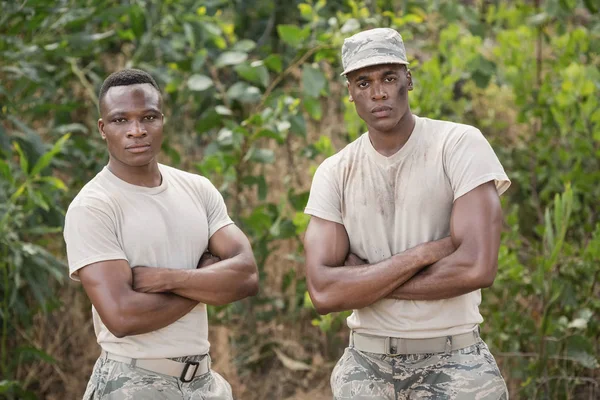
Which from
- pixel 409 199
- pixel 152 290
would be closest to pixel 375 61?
pixel 409 199

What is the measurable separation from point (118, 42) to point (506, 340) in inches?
144

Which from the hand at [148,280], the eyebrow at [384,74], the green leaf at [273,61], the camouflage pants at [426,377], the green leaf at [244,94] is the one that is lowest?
the camouflage pants at [426,377]

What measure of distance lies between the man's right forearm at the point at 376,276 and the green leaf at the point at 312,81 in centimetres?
231

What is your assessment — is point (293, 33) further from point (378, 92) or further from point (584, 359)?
point (584, 359)

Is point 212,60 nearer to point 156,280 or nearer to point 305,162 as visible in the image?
point 305,162

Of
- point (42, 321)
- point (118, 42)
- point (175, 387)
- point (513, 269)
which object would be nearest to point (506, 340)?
point (513, 269)

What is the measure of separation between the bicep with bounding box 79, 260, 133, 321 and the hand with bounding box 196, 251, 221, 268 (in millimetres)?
343

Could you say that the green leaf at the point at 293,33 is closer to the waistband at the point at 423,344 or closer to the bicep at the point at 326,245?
the bicep at the point at 326,245

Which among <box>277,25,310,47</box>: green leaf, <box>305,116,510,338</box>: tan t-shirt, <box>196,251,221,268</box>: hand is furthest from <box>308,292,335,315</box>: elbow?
<box>277,25,310,47</box>: green leaf

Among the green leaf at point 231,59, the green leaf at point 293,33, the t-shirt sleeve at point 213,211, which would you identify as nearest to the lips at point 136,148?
the t-shirt sleeve at point 213,211

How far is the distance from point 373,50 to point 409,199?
21.2 inches

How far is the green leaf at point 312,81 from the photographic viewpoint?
17.9ft

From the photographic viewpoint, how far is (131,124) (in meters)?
3.27

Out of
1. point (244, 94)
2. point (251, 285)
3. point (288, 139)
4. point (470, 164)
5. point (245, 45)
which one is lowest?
point (251, 285)
